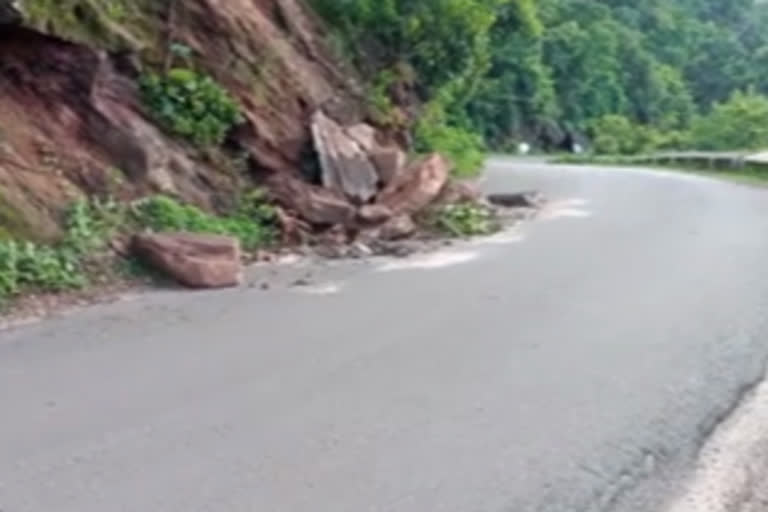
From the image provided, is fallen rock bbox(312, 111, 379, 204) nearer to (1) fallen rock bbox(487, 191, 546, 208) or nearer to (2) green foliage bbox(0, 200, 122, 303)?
(2) green foliage bbox(0, 200, 122, 303)

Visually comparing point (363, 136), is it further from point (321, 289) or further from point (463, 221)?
point (321, 289)

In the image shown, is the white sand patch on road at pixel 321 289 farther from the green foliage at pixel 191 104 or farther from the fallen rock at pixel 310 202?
the green foliage at pixel 191 104

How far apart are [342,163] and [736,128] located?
139ft

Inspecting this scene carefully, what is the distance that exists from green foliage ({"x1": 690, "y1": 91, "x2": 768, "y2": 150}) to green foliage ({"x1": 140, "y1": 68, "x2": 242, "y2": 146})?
40.8 meters

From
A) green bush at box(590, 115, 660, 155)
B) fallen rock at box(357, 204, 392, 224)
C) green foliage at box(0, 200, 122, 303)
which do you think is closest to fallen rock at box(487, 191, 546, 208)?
fallen rock at box(357, 204, 392, 224)

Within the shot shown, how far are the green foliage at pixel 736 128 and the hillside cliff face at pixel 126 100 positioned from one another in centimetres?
3946

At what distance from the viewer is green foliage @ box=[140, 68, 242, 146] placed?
1363cm

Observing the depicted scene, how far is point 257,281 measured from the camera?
36.7 ft

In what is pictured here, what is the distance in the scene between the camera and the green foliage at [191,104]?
13633 mm

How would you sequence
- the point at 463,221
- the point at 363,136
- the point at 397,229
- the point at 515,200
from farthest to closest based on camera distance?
the point at 515,200
the point at 363,136
the point at 463,221
the point at 397,229

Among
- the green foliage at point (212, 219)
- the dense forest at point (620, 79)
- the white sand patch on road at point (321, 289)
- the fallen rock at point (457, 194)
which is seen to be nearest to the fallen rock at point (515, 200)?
the fallen rock at point (457, 194)

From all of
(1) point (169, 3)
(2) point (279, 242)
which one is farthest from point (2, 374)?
(1) point (169, 3)

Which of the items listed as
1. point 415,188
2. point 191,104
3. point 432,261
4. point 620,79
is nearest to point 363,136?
point 415,188

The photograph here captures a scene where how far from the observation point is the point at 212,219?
508 inches
